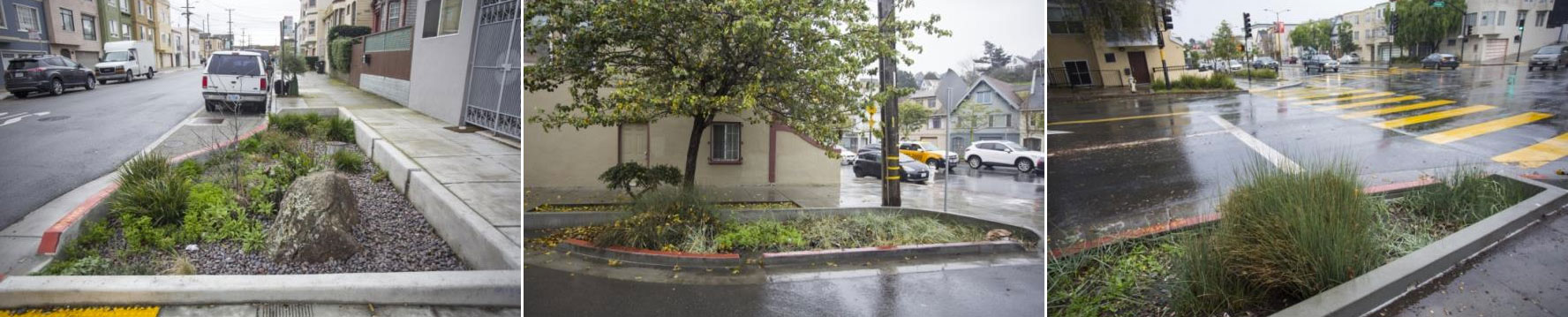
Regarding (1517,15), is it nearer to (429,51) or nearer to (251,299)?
(429,51)

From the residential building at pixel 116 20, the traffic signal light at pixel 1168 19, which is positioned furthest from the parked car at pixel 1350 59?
the residential building at pixel 116 20

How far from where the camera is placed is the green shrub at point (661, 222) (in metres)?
2.32

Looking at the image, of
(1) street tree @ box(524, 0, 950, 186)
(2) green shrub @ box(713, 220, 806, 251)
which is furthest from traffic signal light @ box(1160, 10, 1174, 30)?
(2) green shrub @ box(713, 220, 806, 251)

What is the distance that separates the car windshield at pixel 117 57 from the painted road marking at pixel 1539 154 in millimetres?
5441

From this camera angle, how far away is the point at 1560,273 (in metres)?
3.09

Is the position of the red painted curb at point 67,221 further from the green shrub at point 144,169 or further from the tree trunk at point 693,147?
the tree trunk at point 693,147

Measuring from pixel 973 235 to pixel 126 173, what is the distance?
307 cm

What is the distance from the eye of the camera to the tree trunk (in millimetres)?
2240

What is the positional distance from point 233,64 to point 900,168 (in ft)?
8.87

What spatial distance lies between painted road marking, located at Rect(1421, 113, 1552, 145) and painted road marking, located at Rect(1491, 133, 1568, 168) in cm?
11

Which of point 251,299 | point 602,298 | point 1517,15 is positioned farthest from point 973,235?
point 1517,15

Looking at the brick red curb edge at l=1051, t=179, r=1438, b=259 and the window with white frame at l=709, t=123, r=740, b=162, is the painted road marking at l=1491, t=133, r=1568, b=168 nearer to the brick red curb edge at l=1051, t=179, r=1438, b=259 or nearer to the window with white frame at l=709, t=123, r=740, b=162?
the brick red curb edge at l=1051, t=179, r=1438, b=259

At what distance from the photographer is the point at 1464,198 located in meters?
3.42

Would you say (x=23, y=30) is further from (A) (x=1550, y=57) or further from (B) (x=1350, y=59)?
(A) (x=1550, y=57)
